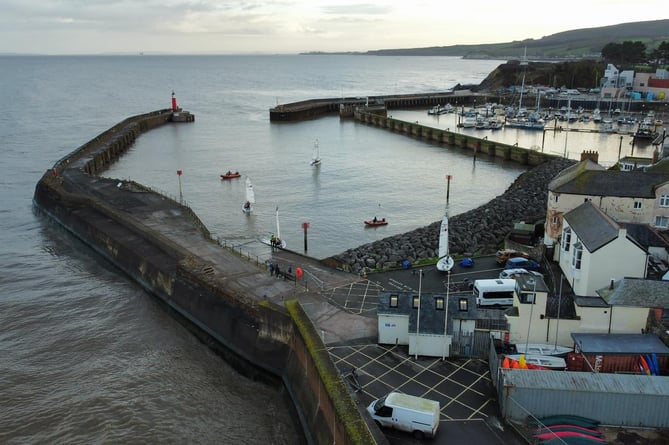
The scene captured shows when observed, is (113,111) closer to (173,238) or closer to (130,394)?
(173,238)

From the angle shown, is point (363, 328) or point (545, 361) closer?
point (545, 361)

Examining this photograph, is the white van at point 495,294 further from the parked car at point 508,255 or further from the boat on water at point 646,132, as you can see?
the boat on water at point 646,132

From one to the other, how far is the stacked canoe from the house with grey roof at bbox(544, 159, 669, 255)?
566 inches

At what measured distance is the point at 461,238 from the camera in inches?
1396

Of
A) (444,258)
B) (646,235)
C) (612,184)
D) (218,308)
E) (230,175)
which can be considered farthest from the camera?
(230,175)

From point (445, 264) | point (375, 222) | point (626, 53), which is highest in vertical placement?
point (626, 53)

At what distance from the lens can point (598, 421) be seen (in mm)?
16500

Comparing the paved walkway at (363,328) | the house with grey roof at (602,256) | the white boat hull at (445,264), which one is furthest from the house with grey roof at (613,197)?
the white boat hull at (445,264)

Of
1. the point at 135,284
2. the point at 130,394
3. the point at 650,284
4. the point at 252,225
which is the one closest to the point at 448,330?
the point at 650,284

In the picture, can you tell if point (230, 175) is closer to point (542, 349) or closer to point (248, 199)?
point (248, 199)

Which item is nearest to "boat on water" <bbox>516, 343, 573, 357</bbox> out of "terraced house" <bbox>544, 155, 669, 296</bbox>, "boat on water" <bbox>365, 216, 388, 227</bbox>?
"terraced house" <bbox>544, 155, 669, 296</bbox>

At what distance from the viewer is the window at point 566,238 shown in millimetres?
27094

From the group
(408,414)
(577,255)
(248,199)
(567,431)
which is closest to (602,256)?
(577,255)

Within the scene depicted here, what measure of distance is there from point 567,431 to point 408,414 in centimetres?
461
